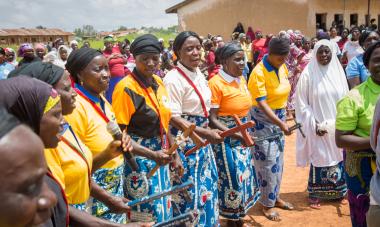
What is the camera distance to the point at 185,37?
356 centimetres

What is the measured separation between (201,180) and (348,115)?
145cm

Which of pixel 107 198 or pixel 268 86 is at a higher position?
pixel 268 86

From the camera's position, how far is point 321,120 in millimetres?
4535

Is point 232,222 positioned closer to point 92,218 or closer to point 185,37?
point 185,37

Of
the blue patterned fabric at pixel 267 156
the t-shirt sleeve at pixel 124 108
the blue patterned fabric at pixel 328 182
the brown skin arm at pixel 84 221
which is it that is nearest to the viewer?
the brown skin arm at pixel 84 221

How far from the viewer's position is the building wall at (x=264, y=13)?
1809cm

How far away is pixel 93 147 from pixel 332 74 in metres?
3.07

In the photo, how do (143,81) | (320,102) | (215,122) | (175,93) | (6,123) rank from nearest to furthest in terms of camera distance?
(6,123) < (143,81) < (175,93) < (215,122) < (320,102)

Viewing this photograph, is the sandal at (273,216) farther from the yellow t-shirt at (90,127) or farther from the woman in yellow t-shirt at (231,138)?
the yellow t-shirt at (90,127)

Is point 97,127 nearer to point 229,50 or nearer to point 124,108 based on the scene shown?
point 124,108

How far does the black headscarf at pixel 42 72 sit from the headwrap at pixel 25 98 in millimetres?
469

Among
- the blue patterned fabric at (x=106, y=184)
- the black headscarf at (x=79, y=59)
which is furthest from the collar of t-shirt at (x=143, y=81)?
the blue patterned fabric at (x=106, y=184)

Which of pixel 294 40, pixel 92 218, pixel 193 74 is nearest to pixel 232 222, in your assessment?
pixel 193 74

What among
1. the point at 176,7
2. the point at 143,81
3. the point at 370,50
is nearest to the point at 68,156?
the point at 143,81
